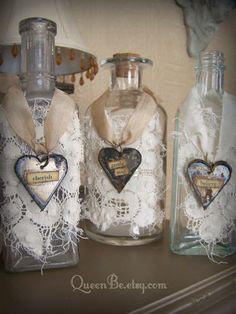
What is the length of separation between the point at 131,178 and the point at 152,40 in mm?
177

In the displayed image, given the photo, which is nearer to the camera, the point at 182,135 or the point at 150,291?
the point at 150,291

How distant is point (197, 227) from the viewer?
435mm

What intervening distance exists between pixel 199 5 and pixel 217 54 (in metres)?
0.06

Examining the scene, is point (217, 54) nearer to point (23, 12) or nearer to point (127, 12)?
point (127, 12)

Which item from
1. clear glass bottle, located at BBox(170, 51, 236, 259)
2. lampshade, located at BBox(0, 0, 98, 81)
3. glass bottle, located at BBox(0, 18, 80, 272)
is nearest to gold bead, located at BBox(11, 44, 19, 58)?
lampshade, located at BBox(0, 0, 98, 81)

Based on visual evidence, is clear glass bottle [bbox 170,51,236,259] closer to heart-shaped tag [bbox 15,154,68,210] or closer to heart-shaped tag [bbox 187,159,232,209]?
heart-shaped tag [bbox 187,159,232,209]

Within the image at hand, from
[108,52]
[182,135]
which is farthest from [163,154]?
[108,52]

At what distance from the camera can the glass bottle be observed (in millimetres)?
362

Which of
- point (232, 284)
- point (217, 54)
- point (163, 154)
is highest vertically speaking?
point (217, 54)

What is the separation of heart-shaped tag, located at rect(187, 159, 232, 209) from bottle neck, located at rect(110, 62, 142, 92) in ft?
0.44

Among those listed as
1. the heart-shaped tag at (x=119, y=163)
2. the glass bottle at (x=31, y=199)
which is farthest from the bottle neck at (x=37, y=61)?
the heart-shaped tag at (x=119, y=163)

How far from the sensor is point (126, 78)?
0.48m

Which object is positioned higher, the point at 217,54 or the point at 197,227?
the point at 217,54

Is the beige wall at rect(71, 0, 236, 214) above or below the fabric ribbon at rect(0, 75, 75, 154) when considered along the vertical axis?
above
